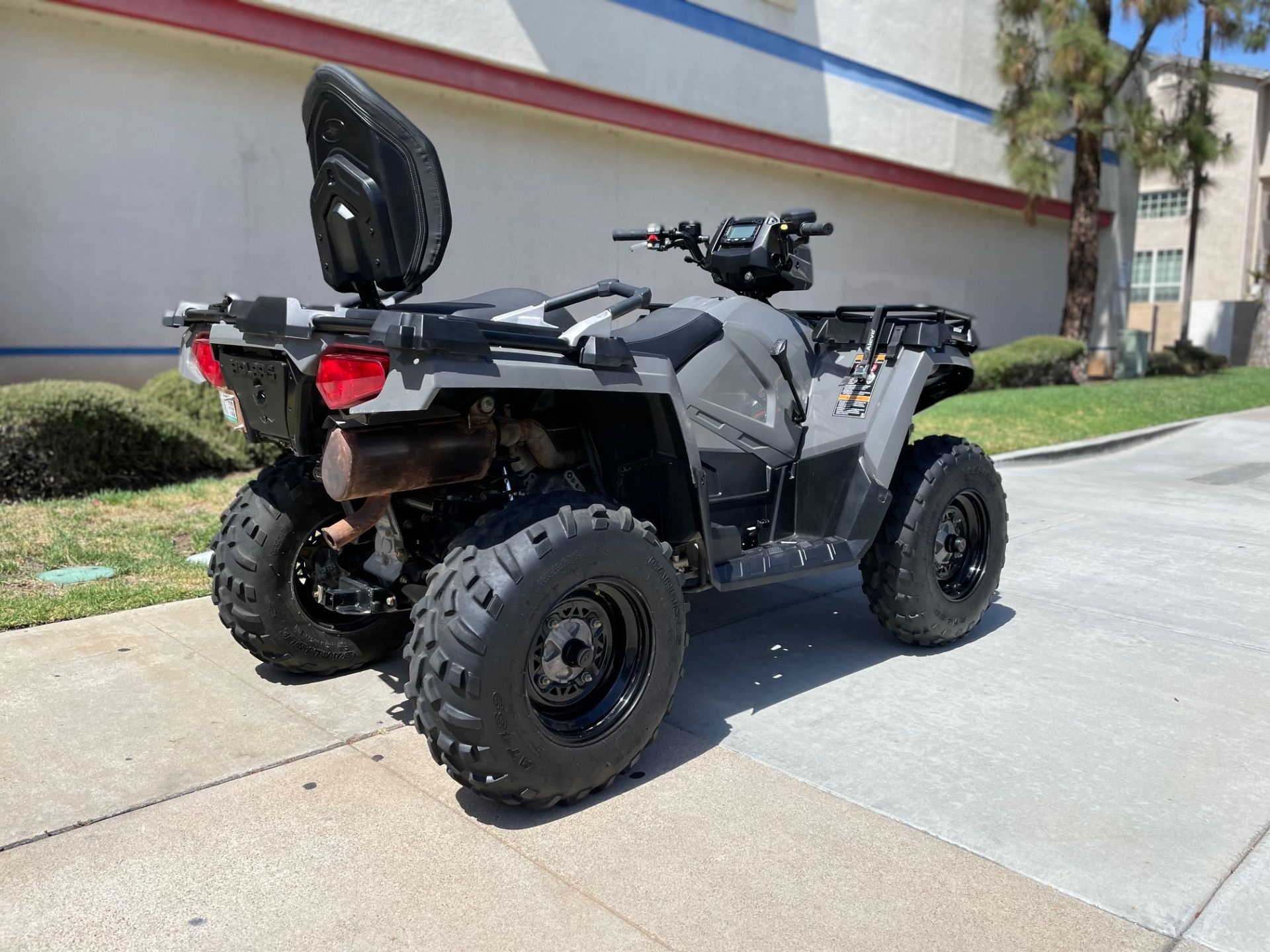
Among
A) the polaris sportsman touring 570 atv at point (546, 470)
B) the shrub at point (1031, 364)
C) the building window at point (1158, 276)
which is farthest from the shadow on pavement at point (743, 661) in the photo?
the building window at point (1158, 276)

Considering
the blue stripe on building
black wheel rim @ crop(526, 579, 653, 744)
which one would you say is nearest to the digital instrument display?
black wheel rim @ crop(526, 579, 653, 744)

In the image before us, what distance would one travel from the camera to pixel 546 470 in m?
3.61

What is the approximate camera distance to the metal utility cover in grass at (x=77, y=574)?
5105mm

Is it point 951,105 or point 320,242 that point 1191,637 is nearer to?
point 320,242

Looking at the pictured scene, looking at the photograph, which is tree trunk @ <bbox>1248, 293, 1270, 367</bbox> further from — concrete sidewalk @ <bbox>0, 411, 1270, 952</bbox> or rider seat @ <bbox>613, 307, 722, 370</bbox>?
rider seat @ <bbox>613, 307, 722, 370</bbox>

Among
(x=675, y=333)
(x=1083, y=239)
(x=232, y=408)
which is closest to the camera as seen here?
(x=232, y=408)

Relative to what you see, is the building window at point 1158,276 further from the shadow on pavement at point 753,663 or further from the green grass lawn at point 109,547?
the green grass lawn at point 109,547

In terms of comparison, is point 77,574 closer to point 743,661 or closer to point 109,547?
point 109,547

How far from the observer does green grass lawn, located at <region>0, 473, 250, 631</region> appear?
4789 mm

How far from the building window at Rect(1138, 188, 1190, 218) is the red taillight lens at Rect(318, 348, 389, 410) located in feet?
135

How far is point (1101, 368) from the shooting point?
19.7m

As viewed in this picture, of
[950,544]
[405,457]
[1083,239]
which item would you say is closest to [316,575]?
[405,457]

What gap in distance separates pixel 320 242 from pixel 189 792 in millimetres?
1716

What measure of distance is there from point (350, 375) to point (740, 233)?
223 cm
